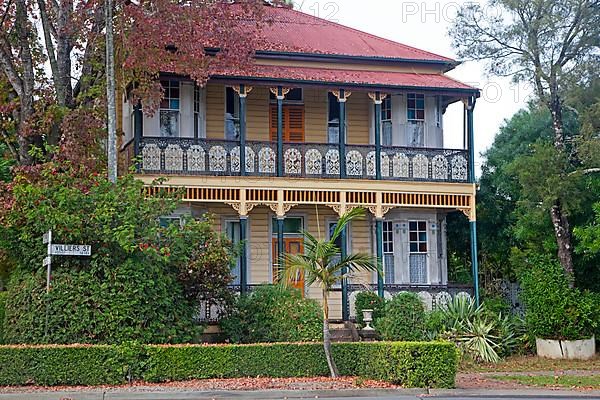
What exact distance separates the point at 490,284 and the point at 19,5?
15839 millimetres

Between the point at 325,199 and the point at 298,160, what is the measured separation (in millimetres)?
1275

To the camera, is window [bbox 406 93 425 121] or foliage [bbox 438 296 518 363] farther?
window [bbox 406 93 425 121]

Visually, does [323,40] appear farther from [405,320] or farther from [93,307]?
[93,307]

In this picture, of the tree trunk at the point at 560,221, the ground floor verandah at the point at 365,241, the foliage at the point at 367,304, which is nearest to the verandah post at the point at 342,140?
the ground floor verandah at the point at 365,241

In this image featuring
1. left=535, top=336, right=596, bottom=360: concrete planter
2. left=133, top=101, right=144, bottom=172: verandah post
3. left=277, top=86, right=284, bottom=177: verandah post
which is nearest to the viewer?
left=133, top=101, right=144, bottom=172: verandah post

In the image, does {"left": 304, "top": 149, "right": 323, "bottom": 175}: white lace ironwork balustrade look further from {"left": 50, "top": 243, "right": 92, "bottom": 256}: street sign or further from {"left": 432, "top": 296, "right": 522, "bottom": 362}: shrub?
{"left": 50, "top": 243, "right": 92, "bottom": 256}: street sign

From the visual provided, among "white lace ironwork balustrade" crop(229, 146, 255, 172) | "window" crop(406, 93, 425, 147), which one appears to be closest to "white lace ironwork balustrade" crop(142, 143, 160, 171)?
"white lace ironwork balustrade" crop(229, 146, 255, 172)

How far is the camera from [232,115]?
27125 mm

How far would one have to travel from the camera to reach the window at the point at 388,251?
27.4m

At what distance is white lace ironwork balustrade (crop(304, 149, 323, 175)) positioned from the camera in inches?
1013

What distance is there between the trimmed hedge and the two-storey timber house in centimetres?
595

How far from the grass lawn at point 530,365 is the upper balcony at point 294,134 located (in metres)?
5.31

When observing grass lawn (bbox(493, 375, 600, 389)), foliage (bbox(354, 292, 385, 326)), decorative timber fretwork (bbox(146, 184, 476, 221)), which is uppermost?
decorative timber fretwork (bbox(146, 184, 476, 221))

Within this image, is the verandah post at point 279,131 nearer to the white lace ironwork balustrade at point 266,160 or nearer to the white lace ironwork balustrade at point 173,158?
the white lace ironwork balustrade at point 266,160
